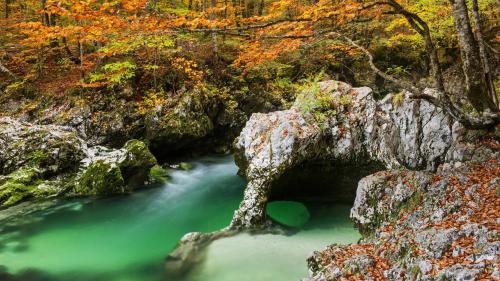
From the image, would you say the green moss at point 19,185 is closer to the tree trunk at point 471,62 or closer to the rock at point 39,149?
the rock at point 39,149

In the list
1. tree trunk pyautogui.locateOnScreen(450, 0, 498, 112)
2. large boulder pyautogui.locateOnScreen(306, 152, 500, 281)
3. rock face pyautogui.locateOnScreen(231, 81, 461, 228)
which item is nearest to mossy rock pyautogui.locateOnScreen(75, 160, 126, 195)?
rock face pyautogui.locateOnScreen(231, 81, 461, 228)

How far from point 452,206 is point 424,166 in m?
3.41

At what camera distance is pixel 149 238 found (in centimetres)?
986

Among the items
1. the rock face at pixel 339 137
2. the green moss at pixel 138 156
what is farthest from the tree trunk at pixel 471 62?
the green moss at pixel 138 156

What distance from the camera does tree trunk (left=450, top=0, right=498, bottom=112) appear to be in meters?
6.31

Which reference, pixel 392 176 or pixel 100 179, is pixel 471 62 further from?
pixel 100 179

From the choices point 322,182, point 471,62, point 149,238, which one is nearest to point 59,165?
point 149,238

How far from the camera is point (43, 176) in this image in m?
12.5

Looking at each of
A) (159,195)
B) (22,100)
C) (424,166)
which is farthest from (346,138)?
(22,100)

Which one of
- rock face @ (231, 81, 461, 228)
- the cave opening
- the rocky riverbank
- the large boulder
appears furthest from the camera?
the cave opening

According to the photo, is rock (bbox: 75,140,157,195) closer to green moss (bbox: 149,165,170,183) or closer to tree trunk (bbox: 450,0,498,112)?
green moss (bbox: 149,165,170,183)

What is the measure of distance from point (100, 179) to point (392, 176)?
31.0 ft

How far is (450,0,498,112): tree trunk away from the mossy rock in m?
10.6

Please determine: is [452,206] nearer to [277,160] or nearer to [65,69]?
→ [277,160]
